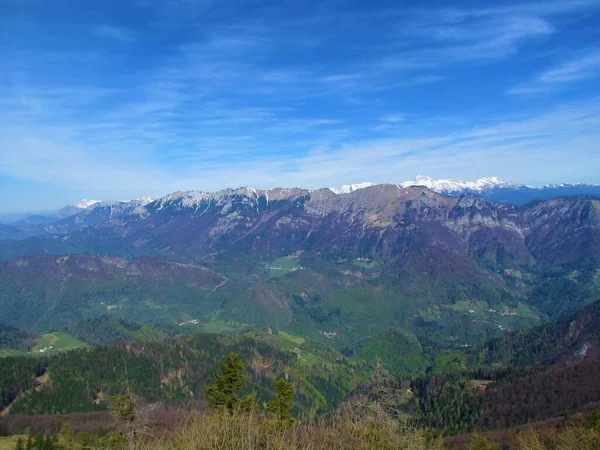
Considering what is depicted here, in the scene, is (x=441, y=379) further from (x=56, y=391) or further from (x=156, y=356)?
(x=56, y=391)

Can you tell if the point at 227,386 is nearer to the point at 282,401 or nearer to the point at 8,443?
the point at 282,401

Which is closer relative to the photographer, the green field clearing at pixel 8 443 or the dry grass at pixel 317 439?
the dry grass at pixel 317 439

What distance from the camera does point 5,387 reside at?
126m

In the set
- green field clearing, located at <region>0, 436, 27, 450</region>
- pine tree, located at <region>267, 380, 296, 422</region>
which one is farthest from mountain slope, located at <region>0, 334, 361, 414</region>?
pine tree, located at <region>267, 380, 296, 422</region>

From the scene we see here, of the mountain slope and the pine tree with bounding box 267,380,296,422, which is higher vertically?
the pine tree with bounding box 267,380,296,422

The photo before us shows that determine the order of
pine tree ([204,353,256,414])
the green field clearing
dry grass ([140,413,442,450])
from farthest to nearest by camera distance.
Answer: the green field clearing, pine tree ([204,353,256,414]), dry grass ([140,413,442,450])

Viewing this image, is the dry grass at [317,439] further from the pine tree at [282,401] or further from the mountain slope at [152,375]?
the mountain slope at [152,375]

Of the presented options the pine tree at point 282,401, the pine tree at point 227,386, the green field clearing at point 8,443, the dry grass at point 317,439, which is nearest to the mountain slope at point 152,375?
the green field clearing at point 8,443

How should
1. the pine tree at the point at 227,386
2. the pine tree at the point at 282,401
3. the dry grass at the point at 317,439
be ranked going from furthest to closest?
the pine tree at the point at 227,386 → the pine tree at the point at 282,401 → the dry grass at the point at 317,439

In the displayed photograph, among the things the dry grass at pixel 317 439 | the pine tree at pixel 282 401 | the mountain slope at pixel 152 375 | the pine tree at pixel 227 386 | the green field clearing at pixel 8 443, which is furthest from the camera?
the mountain slope at pixel 152 375

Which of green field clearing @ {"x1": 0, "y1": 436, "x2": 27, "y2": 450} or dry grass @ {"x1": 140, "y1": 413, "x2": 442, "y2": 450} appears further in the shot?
green field clearing @ {"x1": 0, "y1": 436, "x2": 27, "y2": 450}

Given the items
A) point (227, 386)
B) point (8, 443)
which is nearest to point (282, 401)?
point (227, 386)

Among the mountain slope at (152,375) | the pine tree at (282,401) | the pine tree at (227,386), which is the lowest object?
the mountain slope at (152,375)

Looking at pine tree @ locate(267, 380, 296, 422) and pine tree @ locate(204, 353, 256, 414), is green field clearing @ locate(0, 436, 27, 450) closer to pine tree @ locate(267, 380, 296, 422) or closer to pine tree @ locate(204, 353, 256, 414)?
pine tree @ locate(204, 353, 256, 414)
